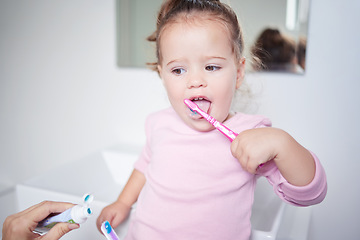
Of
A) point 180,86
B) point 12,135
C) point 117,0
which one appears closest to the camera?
point 180,86

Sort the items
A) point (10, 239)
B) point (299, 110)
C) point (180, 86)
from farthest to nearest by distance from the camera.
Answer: point (299, 110) < point (180, 86) < point (10, 239)

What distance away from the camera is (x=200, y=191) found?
638 mm

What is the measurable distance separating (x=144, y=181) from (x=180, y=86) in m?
0.28

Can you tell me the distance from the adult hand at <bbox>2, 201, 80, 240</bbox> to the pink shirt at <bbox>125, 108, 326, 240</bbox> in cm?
18

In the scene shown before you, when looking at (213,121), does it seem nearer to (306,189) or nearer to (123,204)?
(306,189)

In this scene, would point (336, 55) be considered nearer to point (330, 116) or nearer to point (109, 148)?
point (330, 116)

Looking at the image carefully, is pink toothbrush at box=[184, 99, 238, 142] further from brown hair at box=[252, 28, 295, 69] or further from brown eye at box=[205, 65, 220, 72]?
brown hair at box=[252, 28, 295, 69]

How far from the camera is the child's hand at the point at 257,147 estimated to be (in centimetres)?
53

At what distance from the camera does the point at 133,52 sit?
44.0 inches

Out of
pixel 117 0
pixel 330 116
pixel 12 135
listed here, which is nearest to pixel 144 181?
pixel 330 116

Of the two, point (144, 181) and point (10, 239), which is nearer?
point (10, 239)

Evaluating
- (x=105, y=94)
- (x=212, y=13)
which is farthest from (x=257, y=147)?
(x=105, y=94)

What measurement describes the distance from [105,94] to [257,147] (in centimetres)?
78

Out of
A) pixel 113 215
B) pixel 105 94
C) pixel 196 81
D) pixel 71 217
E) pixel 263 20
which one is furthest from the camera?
pixel 105 94
